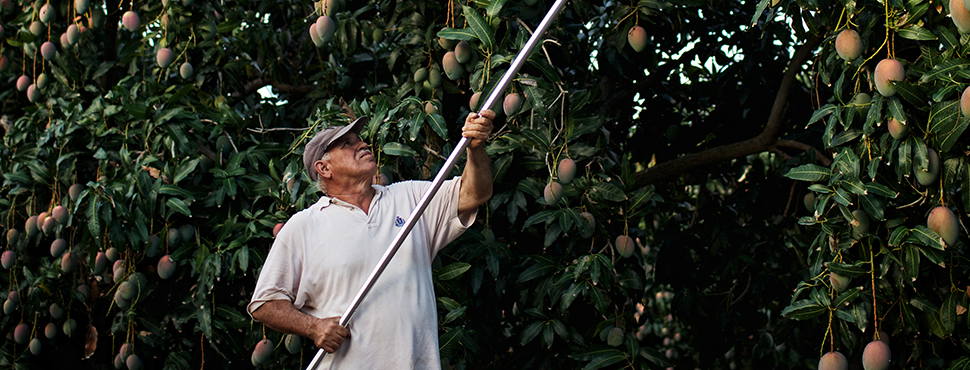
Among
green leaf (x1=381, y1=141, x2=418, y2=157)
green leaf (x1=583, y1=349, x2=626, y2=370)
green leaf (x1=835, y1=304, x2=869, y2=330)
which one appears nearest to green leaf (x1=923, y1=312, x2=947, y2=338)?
green leaf (x1=835, y1=304, x2=869, y2=330)

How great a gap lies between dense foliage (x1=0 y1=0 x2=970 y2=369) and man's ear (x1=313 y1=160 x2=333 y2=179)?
47 centimetres

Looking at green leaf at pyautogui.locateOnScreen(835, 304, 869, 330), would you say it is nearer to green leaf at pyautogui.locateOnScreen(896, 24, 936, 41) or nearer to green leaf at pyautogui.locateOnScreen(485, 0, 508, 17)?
green leaf at pyautogui.locateOnScreen(896, 24, 936, 41)

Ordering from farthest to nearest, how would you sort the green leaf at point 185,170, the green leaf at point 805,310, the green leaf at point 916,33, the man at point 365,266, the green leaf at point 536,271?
the green leaf at point 185,170 → the green leaf at point 536,271 → the green leaf at point 805,310 → the green leaf at point 916,33 → the man at point 365,266

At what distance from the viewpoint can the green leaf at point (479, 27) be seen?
268cm

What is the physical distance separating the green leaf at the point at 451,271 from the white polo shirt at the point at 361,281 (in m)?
0.51

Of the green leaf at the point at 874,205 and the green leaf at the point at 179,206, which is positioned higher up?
the green leaf at the point at 874,205

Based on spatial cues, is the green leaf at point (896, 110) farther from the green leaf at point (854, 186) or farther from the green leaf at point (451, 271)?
the green leaf at point (451, 271)

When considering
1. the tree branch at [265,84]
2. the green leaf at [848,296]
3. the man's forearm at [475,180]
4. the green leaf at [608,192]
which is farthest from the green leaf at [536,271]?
the tree branch at [265,84]

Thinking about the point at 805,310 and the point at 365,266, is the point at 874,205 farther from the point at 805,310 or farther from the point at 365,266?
the point at 365,266

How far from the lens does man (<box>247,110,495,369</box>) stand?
2016mm

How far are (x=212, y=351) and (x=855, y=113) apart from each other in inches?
87.8

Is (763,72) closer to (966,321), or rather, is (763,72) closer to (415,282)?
(966,321)

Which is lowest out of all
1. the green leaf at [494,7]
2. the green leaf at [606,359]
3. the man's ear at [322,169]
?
the green leaf at [606,359]

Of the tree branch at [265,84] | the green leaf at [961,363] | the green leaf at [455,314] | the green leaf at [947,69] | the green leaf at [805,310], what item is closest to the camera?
the green leaf at [947,69]
